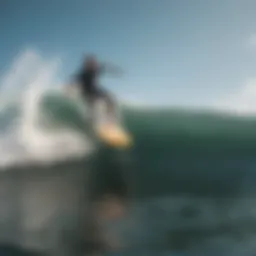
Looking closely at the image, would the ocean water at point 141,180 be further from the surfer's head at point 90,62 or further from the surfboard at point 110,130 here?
the surfer's head at point 90,62

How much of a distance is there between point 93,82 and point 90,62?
7 cm

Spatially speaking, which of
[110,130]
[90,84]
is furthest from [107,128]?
[90,84]

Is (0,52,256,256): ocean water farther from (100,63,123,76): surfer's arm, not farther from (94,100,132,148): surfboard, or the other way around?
(100,63,123,76): surfer's arm

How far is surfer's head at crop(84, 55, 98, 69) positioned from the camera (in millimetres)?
1598

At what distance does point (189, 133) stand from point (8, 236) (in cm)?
75

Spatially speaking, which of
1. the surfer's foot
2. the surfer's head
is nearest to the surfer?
the surfer's head

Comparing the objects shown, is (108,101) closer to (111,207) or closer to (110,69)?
(110,69)

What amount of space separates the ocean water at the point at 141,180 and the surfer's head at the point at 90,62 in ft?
0.42

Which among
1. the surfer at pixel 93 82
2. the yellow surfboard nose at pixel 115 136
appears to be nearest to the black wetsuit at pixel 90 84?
the surfer at pixel 93 82

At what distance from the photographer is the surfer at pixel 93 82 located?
1.59 meters

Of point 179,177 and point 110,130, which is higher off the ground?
point 110,130

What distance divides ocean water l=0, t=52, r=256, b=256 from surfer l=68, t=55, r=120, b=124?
0.05m

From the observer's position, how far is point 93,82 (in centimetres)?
160

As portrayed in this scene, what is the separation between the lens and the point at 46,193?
161 cm
